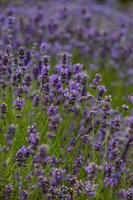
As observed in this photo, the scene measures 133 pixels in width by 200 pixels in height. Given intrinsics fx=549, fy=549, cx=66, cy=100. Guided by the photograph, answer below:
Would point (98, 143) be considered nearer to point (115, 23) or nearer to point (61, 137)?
point (61, 137)

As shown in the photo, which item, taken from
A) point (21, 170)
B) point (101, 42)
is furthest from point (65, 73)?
point (101, 42)

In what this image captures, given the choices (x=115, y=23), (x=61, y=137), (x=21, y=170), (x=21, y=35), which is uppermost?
(x=115, y=23)

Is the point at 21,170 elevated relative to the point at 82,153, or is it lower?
lower

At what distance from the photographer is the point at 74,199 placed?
8.34 feet

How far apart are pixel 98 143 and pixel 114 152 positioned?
15 cm

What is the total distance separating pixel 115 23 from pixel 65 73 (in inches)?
188

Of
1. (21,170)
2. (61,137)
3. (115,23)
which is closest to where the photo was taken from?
(21,170)

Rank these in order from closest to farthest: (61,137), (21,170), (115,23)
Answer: (21,170) → (61,137) → (115,23)

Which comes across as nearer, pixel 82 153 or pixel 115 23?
pixel 82 153

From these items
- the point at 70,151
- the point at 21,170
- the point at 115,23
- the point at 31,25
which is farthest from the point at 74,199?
the point at 115,23

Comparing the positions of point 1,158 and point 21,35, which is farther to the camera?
point 21,35

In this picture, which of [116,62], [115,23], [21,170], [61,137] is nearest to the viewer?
[21,170]

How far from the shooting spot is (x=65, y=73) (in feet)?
10.2

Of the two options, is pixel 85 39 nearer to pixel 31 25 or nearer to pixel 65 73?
pixel 31 25
